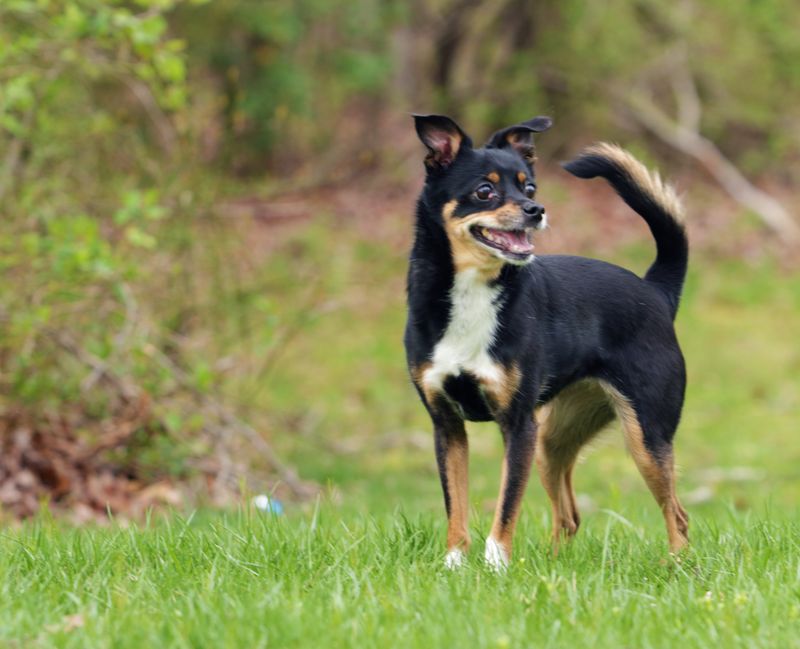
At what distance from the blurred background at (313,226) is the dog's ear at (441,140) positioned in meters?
1.24

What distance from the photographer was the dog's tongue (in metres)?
4.80

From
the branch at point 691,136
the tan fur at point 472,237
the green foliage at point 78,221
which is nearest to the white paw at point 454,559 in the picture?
the tan fur at point 472,237

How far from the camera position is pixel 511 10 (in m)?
18.1

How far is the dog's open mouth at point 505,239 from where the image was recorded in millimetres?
4793

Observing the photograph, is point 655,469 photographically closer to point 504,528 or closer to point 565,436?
point 565,436

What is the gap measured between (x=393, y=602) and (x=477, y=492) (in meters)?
5.49

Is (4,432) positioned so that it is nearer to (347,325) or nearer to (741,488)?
(741,488)

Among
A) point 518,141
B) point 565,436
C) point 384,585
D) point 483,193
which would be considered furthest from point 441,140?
point 384,585

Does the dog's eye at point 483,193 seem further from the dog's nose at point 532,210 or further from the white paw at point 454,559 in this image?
the white paw at point 454,559

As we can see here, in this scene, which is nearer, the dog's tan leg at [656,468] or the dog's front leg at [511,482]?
the dog's front leg at [511,482]

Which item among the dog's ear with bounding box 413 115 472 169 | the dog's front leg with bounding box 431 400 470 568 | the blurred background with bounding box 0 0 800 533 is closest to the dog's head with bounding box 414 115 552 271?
the dog's ear with bounding box 413 115 472 169

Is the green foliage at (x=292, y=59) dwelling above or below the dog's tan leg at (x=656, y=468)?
above

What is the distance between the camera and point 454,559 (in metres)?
4.62

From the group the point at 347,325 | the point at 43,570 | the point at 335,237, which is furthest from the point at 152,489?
the point at 335,237
